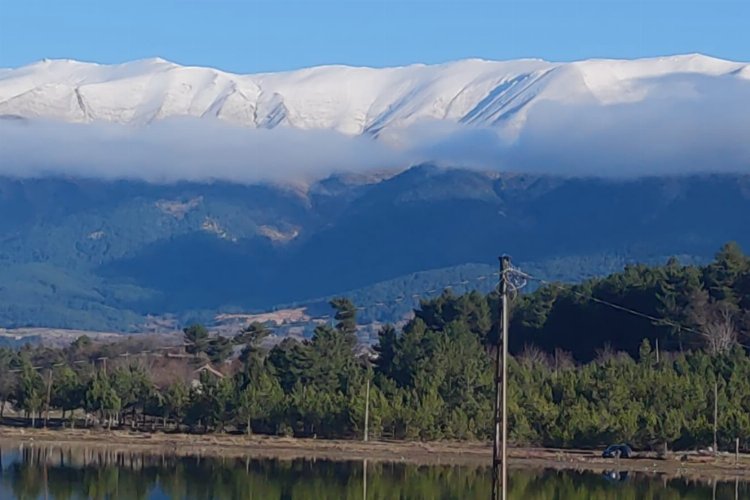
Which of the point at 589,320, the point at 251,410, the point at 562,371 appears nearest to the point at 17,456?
the point at 251,410

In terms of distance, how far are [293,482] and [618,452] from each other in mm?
20844

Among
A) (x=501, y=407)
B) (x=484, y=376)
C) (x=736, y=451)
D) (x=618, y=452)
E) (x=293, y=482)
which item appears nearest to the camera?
(x=501, y=407)

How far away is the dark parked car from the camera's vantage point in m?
80.6

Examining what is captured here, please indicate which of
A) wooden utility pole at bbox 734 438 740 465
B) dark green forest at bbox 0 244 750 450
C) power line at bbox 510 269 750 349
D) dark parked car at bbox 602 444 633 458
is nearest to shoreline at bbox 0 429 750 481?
wooden utility pole at bbox 734 438 740 465

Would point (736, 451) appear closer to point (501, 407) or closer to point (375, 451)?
point (375, 451)

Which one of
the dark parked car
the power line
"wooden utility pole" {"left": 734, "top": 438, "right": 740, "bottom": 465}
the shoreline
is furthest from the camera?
the power line

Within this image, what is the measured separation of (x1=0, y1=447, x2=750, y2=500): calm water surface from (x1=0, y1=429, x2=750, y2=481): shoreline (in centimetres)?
321

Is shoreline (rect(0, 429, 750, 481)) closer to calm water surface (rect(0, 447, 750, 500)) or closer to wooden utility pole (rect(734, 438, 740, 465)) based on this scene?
wooden utility pole (rect(734, 438, 740, 465))

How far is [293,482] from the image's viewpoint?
65500mm

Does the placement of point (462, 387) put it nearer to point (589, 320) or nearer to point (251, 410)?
point (251, 410)

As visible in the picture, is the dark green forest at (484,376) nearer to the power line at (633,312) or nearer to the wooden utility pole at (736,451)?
the power line at (633,312)

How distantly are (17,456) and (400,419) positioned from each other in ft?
66.6

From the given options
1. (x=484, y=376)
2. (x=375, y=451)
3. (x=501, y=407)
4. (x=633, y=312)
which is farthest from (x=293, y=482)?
(x=633, y=312)

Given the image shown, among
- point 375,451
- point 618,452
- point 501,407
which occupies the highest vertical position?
point 501,407
